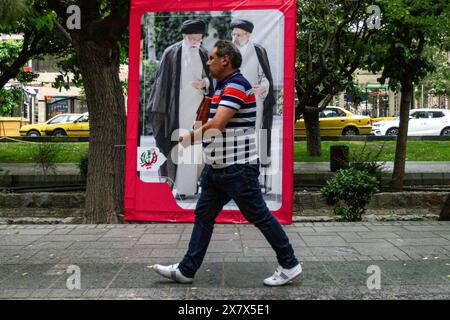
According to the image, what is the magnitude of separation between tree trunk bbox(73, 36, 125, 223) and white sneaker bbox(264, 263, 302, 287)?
13.0 ft

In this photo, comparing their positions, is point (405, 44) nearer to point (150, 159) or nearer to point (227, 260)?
point (150, 159)

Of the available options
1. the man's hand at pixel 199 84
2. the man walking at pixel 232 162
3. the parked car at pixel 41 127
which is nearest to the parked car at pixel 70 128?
the parked car at pixel 41 127

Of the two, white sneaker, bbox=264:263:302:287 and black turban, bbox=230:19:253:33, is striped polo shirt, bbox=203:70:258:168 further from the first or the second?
black turban, bbox=230:19:253:33

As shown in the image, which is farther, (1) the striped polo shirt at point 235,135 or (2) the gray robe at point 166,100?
(2) the gray robe at point 166,100

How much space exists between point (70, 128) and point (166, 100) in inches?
966

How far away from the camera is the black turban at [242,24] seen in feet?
24.1

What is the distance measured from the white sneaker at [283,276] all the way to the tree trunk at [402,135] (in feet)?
21.3

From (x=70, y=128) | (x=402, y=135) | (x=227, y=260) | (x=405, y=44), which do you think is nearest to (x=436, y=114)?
(x=70, y=128)

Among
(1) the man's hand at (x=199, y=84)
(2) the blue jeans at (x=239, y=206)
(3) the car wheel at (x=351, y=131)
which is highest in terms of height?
(1) the man's hand at (x=199, y=84)

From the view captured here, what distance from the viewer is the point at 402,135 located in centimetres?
1036

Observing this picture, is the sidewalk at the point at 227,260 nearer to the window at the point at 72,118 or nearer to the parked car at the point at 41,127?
the window at the point at 72,118

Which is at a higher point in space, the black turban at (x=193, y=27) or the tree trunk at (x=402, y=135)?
the black turban at (x=193, y=27)

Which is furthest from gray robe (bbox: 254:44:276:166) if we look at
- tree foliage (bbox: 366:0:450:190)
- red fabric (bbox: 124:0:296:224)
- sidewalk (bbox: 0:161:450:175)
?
sidewalk (bbox: 0:161:450:175)

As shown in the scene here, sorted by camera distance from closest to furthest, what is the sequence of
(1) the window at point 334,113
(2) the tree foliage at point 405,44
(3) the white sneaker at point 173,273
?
(3) the white sneaker at point 173,273 < (2) the tree foliage at point 405,44 < (1) the window at point 334,113
